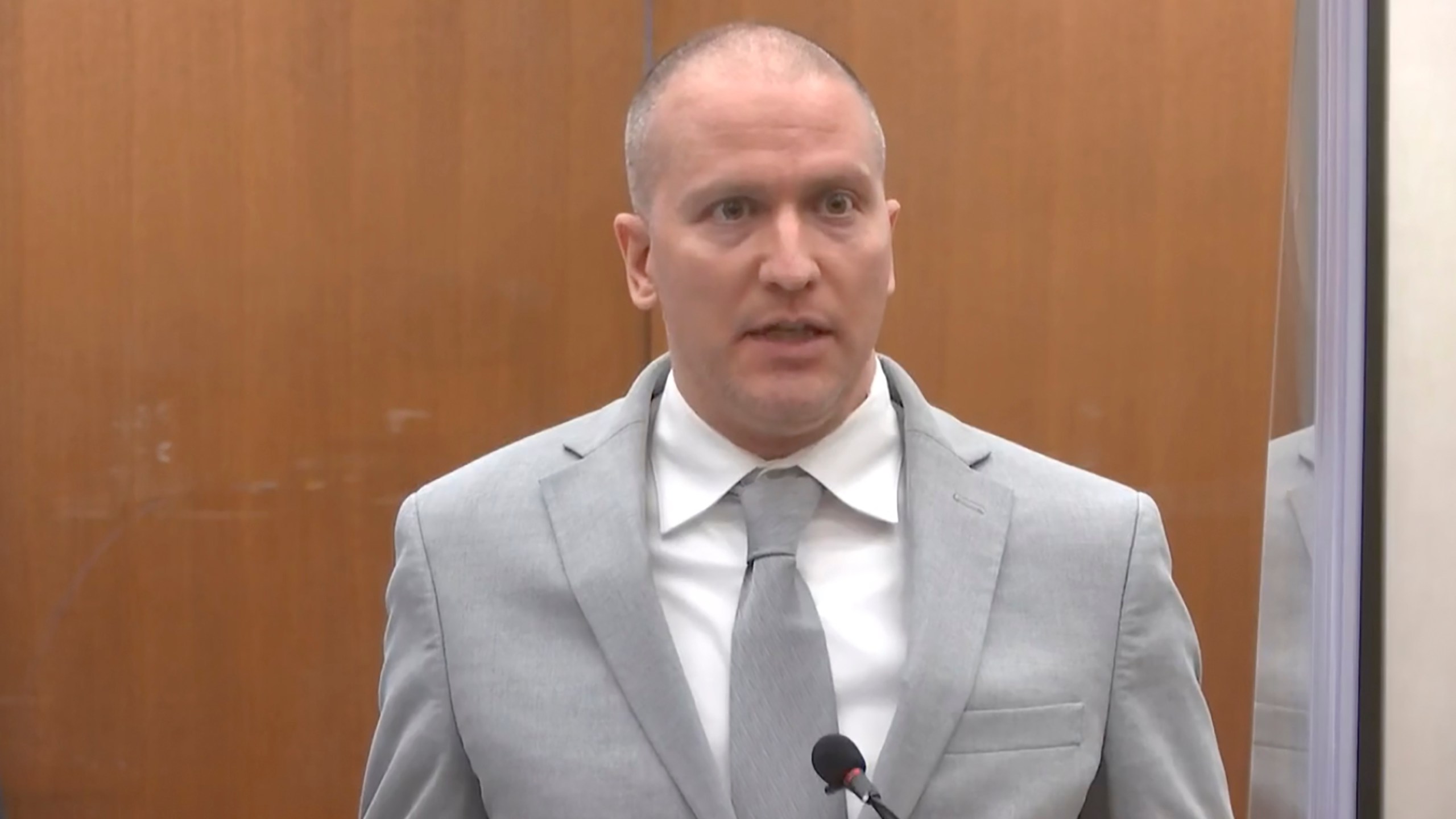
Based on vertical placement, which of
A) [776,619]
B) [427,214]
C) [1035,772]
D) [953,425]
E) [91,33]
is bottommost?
[1035,772]

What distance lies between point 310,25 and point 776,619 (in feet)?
4.97

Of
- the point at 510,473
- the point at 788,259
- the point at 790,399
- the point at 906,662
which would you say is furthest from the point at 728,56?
the point at 906,662

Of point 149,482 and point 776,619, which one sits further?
point 149,482

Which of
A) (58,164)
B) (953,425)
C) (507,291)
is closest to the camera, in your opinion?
(953,425)

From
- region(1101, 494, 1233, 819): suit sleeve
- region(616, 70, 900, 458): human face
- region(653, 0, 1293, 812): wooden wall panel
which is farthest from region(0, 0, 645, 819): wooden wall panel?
region(1101, 494, 1233, 819): suit sleeve

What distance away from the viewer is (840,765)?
102 centimetres

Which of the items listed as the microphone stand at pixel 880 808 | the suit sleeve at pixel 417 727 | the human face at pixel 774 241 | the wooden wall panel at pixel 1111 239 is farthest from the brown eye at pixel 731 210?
the wooden wall panel at pixel 1111 239

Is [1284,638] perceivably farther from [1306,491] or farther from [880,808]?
[880,808]

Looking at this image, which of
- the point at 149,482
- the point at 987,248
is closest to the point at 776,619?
the point at 987,248

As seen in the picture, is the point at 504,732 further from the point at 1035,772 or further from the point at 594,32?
the point at 594,32

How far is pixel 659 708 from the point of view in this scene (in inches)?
45.6

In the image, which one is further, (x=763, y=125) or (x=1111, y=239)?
(x=1111, y=239)

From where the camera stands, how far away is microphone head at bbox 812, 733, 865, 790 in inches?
40.4

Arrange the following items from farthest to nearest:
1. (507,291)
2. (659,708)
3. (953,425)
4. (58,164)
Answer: (507,291) < (58,164) < (953,425) < (659,708)
